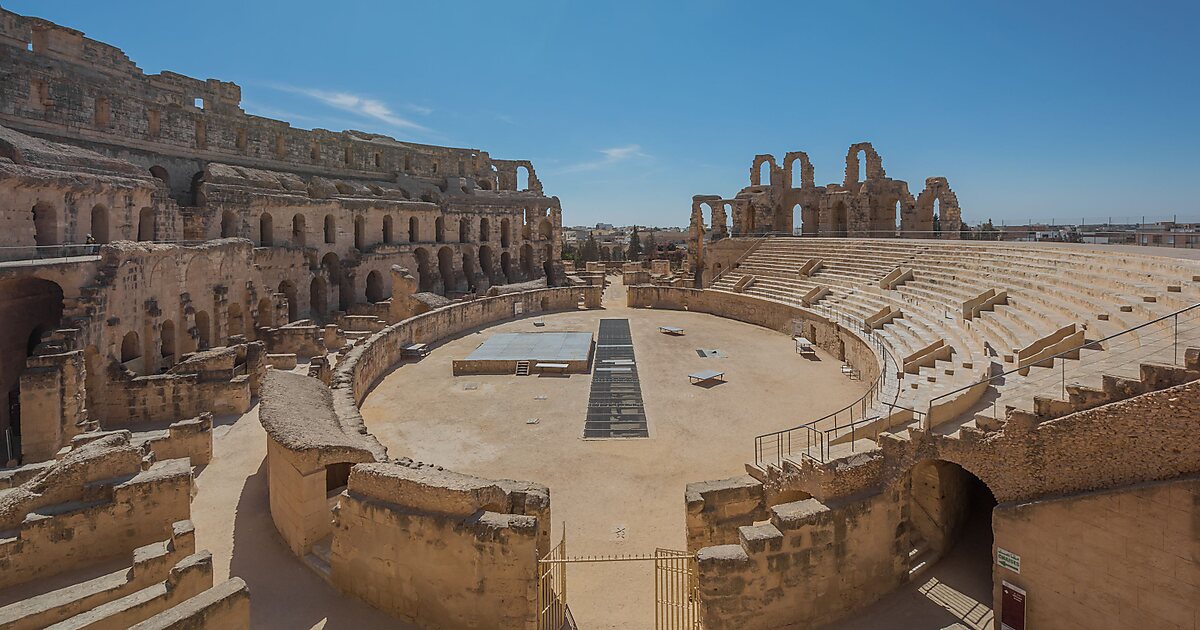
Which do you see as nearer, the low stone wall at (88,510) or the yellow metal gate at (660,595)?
the yellow metal gate at (660,595)

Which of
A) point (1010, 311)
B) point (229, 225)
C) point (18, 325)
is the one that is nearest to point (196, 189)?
point (229, 225)

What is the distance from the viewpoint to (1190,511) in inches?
237

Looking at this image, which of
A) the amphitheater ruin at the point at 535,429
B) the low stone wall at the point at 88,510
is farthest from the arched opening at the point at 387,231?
the low stone wall at the point at 88,510

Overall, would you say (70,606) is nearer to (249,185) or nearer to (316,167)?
(249,185)

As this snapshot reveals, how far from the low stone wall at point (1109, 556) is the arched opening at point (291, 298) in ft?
88.6

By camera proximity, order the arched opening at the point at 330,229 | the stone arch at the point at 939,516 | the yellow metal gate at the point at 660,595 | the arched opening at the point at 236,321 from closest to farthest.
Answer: the yellow metal gate at the point at 660,595
the stone arch at the point at 939,516
the arched opening at the point at 236,321
the arched opening at the point at 330,229

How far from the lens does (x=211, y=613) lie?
231 inches

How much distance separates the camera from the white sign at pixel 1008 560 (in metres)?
7.13

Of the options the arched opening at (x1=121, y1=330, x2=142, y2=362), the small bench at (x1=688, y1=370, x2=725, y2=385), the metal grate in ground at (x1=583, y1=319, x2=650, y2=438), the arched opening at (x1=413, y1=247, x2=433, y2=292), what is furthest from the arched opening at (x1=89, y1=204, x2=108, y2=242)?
the small bench at (x1=688, y1=370, x2=725, y2=385)

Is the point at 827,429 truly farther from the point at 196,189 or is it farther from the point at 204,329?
the point at 196,189

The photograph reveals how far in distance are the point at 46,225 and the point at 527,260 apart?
2722 centimetres

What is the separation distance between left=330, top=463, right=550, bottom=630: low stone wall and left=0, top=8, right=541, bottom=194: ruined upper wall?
2611cm

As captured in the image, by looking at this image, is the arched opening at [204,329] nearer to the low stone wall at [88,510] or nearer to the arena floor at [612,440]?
the arena floor at [612,440]

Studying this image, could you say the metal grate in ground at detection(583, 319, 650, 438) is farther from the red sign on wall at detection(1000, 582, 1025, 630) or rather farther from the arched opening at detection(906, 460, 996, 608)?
the red sign on wall at detection(1000, 582, 1025, 630)
